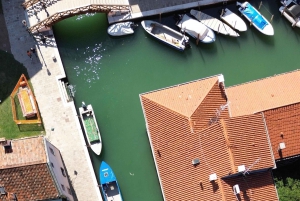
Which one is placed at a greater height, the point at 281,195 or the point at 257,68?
the point at 257,68

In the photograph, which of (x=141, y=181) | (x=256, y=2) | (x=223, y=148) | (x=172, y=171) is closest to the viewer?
(x=223, y=148)

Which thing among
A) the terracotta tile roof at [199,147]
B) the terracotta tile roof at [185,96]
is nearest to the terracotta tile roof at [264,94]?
the terracotta tile roof at [199,147]

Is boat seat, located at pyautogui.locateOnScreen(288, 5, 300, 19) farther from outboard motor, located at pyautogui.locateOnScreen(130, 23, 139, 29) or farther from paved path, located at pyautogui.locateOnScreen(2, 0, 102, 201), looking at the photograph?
paved path, located at pyautogui.locateOnScreen(2, 0, 102, 201)

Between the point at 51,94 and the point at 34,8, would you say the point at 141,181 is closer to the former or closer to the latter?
the point at 51,94

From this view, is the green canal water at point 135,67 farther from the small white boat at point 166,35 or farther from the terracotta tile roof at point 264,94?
the terracotta tile roof at point 264,94

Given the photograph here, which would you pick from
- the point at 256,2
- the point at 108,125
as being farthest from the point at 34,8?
the point at 256,2

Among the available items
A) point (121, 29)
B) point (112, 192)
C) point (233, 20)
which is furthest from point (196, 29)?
point (112, 192)
